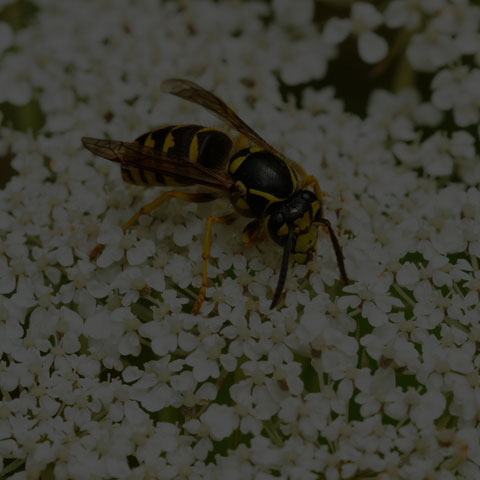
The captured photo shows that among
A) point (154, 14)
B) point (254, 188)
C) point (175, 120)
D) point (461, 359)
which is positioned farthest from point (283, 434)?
point (154, 14)

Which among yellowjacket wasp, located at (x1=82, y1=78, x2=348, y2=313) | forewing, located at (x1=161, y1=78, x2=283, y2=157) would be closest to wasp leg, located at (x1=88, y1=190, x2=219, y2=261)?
yellowjacket wasp, located at (x1=82, y1=78, x2=348, y2=313)

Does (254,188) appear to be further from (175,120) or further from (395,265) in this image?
(175,120)

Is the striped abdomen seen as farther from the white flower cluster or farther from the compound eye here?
the compound eye

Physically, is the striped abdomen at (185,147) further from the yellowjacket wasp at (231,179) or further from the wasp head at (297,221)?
the wasp head at (297,221)

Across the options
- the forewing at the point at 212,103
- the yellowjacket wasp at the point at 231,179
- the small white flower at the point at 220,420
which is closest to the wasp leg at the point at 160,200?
the yellowjacket wasp at the point at 231,179

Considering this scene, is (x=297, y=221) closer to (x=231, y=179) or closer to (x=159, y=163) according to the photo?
(x=231, y=179)

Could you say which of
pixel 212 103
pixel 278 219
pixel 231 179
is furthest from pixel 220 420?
pixel 212 103
